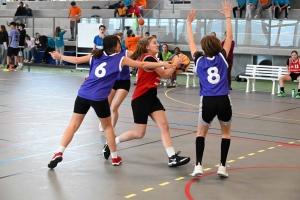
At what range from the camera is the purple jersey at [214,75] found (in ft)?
23.4

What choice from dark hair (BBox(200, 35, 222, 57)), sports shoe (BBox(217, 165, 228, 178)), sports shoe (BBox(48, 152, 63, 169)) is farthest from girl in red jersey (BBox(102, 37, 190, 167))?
sports shoe (BBox(48, 152, 63, 169))

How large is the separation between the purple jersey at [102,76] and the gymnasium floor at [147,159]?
1.09 m

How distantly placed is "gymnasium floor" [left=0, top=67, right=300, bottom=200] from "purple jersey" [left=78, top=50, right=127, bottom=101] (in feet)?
3.56

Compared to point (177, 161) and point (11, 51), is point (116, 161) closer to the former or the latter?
point (177, 161)

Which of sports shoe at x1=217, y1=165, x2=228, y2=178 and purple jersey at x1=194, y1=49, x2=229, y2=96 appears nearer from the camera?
purple jersey at x1=194, y1=49, x2=229, y2=96

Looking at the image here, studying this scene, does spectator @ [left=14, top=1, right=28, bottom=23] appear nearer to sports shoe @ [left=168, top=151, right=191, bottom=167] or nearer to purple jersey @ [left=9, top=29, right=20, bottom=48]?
purple jersey @ [left=9, top=29, right=20, bottom=48]

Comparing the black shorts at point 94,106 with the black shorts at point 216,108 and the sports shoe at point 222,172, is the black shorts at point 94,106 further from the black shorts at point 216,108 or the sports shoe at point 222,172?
the sports shoe at point 222,172

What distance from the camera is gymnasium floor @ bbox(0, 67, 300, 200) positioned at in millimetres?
6676

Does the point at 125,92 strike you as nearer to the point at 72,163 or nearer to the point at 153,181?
the point at 72,163

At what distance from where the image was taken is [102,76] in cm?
762

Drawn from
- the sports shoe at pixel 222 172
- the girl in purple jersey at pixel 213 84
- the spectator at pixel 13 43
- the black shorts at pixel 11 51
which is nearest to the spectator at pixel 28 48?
the black shorts at pixel 11 51

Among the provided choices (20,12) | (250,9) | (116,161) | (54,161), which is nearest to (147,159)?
(116,161)

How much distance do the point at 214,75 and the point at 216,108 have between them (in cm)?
44

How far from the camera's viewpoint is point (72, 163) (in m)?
8.09
